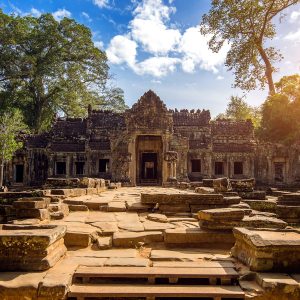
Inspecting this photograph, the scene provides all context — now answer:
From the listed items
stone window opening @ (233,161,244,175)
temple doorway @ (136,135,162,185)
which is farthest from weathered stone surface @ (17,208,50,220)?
stone window opening @ (233,161,244,175)

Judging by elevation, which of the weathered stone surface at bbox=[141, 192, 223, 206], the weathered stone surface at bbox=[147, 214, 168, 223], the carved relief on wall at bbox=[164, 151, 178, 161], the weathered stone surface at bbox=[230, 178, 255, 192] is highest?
the carved relief on wall at bbox=[164, 151, 178, 161]

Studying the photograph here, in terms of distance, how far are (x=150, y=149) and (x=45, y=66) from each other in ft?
53.1

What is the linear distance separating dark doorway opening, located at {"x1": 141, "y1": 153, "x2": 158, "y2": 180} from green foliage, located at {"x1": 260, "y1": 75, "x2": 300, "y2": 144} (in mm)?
8843

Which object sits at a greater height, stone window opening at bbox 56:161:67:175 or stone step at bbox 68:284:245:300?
stone window opening at bbox 56:161:67:175

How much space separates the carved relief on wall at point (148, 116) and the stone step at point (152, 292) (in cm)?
1797

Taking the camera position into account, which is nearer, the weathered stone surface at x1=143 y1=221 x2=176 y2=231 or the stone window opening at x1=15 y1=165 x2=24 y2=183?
the weathered stone surface at x1=143 y1=221 x2=176 y2=231

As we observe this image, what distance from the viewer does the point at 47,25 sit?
31875mm

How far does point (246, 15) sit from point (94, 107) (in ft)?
64.5

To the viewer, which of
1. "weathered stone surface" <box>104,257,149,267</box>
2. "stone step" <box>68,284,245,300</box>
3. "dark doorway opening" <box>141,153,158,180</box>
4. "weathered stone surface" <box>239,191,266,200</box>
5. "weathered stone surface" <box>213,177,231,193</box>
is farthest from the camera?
"dark doorway opening" <box>141,153,158,180</box>

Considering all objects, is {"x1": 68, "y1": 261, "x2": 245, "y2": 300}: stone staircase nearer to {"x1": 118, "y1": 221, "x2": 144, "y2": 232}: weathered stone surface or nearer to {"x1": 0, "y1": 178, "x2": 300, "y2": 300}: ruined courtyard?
{"x1": 0, "y1": 178, "x2": 300, "y2": 300}: ruined courtyard

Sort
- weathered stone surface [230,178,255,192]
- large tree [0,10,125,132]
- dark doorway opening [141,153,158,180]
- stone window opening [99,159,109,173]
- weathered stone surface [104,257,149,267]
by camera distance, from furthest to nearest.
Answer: large tree [0,10,125,132]
dark doorway opening [141,153,158,180]
stone window opening [99,159,109,173]
weathered stone surface [230,178,255,192]
weathered stone surface [104,257,149,267]

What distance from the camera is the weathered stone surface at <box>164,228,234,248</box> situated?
445 centimetres

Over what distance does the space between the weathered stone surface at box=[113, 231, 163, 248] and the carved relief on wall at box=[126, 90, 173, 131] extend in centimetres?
1636

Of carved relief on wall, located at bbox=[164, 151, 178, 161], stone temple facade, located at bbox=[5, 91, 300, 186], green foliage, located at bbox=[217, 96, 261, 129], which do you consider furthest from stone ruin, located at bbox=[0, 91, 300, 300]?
green foliage, located at bbox=[217, 96, 261, 129]
